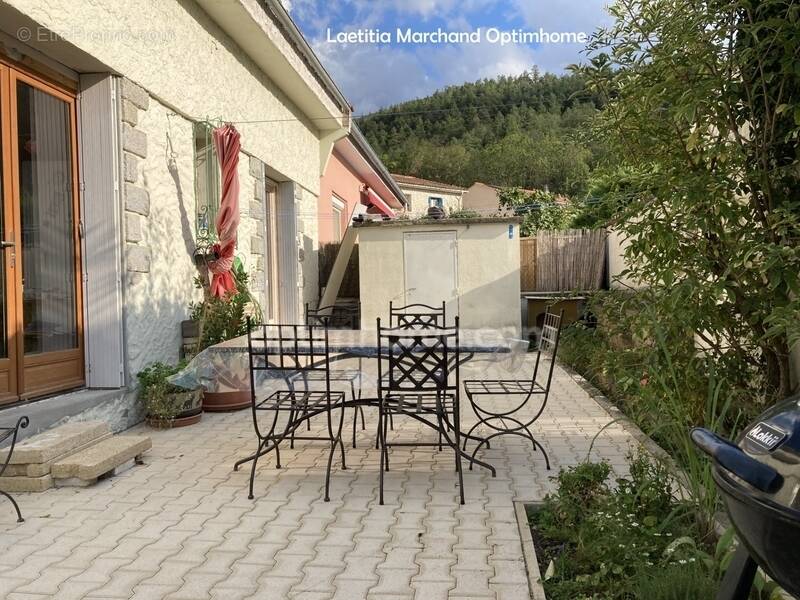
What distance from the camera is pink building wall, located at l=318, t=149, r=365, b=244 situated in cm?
1225

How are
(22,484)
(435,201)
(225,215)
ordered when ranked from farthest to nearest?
(435,201)
(225,215)
(22,484)

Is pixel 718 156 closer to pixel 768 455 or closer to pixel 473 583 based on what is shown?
pixel 473 583

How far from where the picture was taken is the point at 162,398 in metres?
A: 5.14

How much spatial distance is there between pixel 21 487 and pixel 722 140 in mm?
4348

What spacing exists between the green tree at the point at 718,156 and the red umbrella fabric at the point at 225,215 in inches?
163

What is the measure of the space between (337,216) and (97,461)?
10.4 meters

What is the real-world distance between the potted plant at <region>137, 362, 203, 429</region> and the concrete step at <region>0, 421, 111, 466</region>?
82cm

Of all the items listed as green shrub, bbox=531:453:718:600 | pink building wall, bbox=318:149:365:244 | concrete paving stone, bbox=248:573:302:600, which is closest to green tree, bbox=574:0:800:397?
green shrub, bbox=531:453:718:600

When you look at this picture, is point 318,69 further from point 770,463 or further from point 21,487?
point 770,463

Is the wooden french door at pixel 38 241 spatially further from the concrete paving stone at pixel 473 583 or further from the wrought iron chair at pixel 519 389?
the concrete paving stone at pixel 473 583

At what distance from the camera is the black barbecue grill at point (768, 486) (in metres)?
0.87

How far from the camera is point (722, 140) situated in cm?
297

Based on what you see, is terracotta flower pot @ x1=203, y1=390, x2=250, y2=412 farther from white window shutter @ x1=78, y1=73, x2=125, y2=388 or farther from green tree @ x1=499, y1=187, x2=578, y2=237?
green tree @ x1=499, y1=187, x2=578, y2=237

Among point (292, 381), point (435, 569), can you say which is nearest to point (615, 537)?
point (435, 569)
